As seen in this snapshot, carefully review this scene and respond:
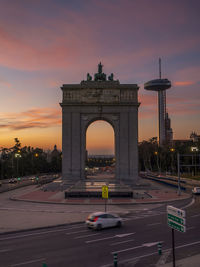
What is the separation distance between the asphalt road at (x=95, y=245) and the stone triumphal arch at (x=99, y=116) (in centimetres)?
3946

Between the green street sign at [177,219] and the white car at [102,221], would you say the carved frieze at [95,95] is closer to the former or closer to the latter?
the white car at [102,221]

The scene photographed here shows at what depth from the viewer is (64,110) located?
2525 inches

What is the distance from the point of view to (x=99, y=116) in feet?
211

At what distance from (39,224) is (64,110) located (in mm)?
42900

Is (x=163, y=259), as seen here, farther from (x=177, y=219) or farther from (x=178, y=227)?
(x=177, y=219)

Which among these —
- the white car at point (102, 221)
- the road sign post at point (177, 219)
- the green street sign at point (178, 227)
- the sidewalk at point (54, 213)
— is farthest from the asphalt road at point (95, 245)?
the road sign post at point (177, 219)

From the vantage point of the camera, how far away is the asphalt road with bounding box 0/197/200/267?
1456cm

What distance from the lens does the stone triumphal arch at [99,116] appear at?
63.2m

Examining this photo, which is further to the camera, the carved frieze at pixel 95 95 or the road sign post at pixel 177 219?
the carved frieze at pixel 95 95

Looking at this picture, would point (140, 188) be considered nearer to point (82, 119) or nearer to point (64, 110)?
point (82, 119)

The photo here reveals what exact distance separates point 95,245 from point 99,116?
1905 inches

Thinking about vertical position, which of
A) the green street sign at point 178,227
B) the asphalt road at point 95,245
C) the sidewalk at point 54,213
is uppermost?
the green street sign at point 178,227

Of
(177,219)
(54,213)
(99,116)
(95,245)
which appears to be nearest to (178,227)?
(177,219)

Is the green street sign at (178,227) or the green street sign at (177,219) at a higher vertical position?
the green street sign at (177,219)
